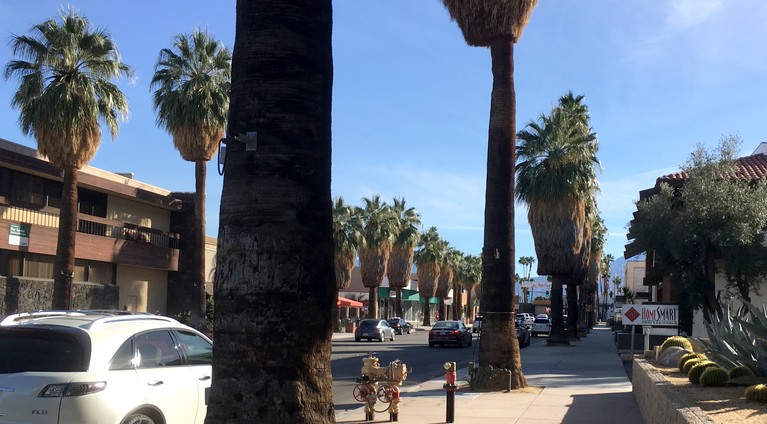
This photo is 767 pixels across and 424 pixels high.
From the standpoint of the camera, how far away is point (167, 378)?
25.1ft

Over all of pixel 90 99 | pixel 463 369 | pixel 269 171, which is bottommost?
pixel 463 369

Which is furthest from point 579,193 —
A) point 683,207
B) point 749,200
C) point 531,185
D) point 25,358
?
point 25,358

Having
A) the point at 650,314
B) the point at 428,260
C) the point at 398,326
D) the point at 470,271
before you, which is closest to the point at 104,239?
the point at 650,314

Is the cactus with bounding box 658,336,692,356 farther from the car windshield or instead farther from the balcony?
the car windshield

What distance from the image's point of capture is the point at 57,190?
30688 millimetres

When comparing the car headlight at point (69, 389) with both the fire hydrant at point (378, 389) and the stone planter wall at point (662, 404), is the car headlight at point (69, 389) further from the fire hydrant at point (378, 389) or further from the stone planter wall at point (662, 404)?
the fire hydrant at point (378, 389)

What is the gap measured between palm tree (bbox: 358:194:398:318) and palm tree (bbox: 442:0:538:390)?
4064 centimetres

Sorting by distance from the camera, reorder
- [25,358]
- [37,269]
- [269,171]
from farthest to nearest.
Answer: [37,269] → [25,358] → [269,171]

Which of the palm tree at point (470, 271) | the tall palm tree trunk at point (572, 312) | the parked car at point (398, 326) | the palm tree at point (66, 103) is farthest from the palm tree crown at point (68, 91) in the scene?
the palm tree at point (470, 271)

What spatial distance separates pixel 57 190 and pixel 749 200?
24989 mm

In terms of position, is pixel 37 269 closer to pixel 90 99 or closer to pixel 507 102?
pixel 90 99

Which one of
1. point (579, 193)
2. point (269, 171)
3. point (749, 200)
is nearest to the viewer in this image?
point (269, 171)

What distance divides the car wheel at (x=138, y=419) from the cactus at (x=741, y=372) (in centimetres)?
666

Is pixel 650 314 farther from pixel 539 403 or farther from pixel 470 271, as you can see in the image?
pixel 470 271
